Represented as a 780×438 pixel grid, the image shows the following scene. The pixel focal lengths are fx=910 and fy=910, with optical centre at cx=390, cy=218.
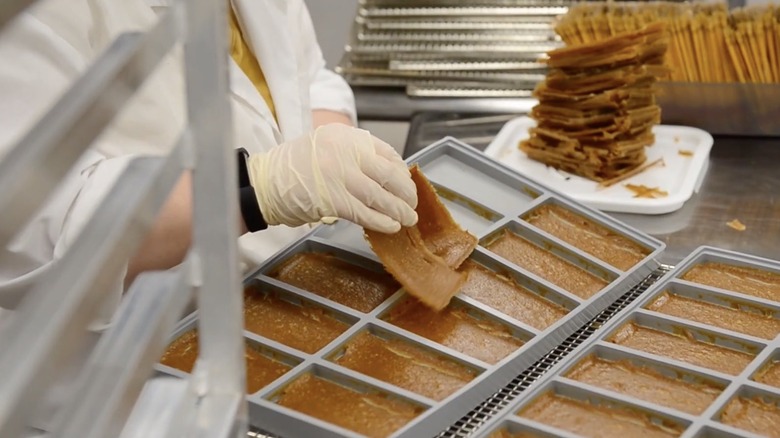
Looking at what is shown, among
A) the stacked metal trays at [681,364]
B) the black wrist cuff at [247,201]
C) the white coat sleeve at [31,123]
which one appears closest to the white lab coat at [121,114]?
the white coat sleeve at [31,123]

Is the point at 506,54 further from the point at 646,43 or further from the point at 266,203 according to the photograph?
the point at 266,203

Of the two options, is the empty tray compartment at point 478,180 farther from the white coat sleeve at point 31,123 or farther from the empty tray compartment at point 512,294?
the white coat sleeve at point 31,123

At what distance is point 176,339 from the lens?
1181mm

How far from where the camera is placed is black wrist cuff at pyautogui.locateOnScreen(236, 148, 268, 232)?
1.36 m

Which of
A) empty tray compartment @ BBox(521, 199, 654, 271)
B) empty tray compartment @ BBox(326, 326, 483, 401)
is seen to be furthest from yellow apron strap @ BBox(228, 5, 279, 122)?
empty tray compartment @ BBox(326, 326, 483, 401)

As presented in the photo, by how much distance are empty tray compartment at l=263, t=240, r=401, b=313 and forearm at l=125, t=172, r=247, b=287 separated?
0.14 meters

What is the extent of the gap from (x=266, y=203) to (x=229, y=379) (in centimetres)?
59

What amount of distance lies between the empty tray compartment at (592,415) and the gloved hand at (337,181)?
0.35 meters

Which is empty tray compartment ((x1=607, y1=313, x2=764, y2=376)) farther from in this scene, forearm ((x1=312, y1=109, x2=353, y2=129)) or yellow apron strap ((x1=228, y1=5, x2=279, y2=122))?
forearm ((x1=312, y1=109, x2=353, y2=129))

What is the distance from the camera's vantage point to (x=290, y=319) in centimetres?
125

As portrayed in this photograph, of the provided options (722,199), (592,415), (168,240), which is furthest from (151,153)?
(722,199)

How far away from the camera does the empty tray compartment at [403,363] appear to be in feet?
3.66

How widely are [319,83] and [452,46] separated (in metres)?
0.73

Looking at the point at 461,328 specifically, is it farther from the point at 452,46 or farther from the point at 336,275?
the point at 452,46
